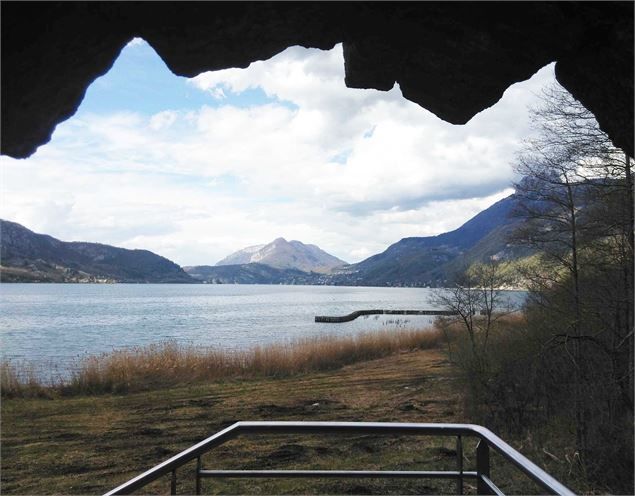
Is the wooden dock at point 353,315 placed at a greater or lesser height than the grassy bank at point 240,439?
lesser

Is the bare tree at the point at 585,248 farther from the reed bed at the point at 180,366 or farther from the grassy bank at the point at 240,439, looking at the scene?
the reed bed at the point at 180,366

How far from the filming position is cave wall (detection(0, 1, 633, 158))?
251 centimetres

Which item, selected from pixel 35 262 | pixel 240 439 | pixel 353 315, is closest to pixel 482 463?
pixel 240 439

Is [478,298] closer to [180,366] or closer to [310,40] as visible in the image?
[180,366]

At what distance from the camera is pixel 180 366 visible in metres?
20.0

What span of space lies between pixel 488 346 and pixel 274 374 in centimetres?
929

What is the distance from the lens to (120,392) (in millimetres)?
17703

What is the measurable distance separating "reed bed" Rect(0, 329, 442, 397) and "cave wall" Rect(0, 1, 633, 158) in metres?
17.0

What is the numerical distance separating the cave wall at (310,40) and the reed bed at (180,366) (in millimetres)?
17033

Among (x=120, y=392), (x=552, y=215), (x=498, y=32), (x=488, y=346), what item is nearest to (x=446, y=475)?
(x=498, y=32)

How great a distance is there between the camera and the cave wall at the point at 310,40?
2506mm

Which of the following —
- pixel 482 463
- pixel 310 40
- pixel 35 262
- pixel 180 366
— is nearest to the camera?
pixel 482 463

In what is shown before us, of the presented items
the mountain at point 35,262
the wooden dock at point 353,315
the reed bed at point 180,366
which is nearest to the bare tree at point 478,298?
the reed bed at point 180,366

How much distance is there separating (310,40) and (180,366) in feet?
61.6
